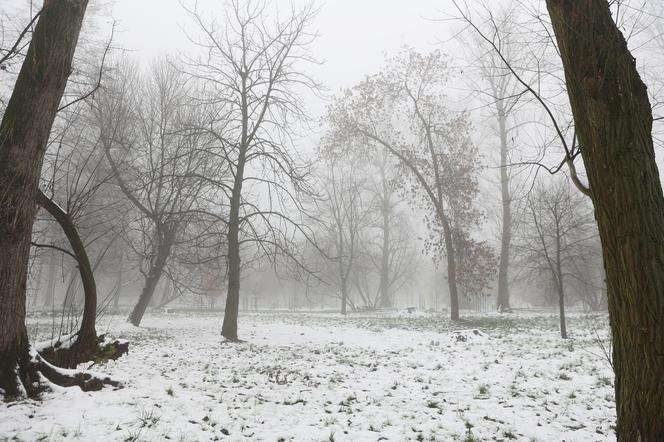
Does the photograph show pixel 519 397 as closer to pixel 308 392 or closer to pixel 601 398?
pixel 601 398

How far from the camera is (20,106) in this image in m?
4.33

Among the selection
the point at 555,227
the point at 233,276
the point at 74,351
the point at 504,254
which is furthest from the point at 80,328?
the point at 504,254

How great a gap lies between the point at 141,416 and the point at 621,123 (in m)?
5.18

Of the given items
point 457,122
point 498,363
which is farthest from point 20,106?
point 457,122

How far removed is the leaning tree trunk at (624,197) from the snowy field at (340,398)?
2.18m

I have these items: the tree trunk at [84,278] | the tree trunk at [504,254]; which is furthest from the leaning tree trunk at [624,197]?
the tree trunk at [504,254]

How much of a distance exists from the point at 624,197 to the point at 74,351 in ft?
22.0

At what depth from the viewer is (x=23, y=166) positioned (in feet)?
13.9

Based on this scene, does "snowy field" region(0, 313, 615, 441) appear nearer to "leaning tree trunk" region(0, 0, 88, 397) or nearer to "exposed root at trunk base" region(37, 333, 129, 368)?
"exposed root at trunk base" region(37, 333, 129, 368)

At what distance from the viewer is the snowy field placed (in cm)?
404

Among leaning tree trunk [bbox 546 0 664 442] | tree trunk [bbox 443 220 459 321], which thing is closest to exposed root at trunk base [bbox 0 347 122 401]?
leaning tree trunk [bbox 546 0 664 442]

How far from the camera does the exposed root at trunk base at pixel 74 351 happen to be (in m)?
5.35

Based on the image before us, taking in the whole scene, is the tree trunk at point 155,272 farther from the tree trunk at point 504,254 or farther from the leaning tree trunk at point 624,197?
the tree trunk at point 504,254

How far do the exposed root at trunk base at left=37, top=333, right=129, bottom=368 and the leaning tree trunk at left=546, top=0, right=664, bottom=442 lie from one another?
6.35 metres
